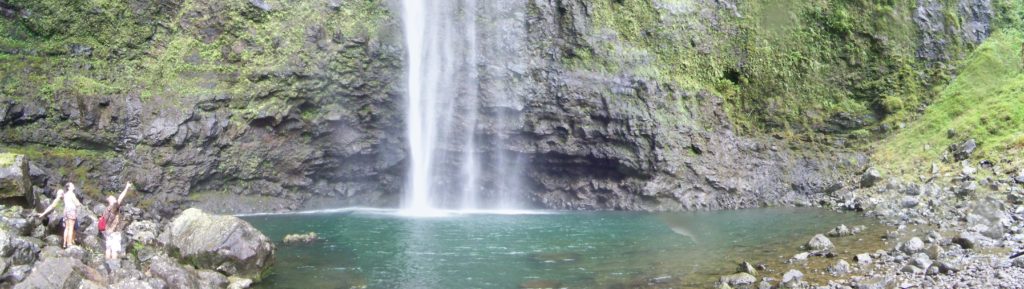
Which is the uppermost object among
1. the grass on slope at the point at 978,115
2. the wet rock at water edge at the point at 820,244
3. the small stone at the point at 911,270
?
the grass on slope at the point at 978,115

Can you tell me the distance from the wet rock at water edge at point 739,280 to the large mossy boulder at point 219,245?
8.83m

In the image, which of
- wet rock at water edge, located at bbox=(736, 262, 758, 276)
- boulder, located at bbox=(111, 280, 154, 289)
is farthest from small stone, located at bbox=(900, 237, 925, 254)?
boulder, located at bbox=(111, 280, 154, 289)

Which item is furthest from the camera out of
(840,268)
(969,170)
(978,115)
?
(978,115)

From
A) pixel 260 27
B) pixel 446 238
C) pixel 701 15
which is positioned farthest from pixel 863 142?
pixel 260 27

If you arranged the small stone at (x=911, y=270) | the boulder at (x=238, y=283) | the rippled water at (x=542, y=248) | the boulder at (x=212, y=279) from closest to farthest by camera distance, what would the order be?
1. the small stone at (x=911, y=270)
2. the boulder at (x=212, y=279)
3. the boulder at (x=238, y=283)
4. the rippled water at (x=542, y=248)

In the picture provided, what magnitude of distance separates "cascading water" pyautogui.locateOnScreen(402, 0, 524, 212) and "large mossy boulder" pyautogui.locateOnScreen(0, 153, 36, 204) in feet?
52.0

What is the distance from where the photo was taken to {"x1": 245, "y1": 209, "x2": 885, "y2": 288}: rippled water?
13.9 meters

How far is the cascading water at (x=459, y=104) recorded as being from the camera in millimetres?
28703

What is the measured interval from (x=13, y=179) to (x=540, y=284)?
1027cm

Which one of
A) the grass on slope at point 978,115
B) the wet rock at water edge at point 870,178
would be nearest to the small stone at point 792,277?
the grass on slope at point 978,115

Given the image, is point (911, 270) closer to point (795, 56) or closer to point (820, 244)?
point (820, 244)

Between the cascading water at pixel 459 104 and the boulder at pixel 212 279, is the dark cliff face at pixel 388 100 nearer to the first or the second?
the cascading water at pixel 459 104

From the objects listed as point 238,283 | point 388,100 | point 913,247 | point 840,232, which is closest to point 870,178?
point 840,232

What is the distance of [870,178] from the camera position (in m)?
27.2
